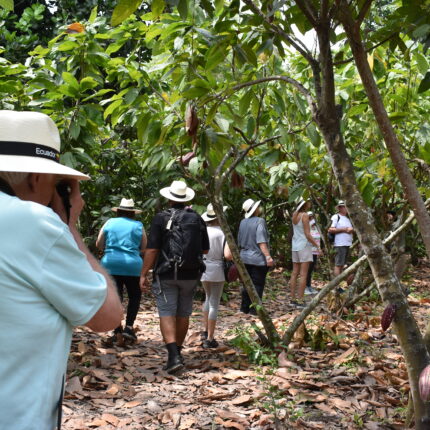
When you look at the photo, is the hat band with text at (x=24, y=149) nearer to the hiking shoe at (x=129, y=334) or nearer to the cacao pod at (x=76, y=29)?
the cacao pod at (x=76, y=29)

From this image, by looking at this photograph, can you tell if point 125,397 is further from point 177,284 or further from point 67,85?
point 67,85

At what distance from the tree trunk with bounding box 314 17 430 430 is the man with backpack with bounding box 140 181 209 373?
2630 mm

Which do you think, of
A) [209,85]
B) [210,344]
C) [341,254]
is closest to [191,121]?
[209,85]

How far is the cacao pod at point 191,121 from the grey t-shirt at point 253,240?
4.56 metres

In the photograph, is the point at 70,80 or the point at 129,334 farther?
the point at 129,334

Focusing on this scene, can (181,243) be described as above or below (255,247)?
below

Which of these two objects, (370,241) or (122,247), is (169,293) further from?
(370,241)

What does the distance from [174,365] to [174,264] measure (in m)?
0.95

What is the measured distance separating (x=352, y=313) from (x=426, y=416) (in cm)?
454

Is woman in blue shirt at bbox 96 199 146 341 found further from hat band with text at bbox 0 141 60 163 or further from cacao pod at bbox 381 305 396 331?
hat band with text at bbox 0 141 60 163

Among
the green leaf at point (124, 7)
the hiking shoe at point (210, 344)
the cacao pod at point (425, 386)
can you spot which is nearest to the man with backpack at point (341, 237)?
the hiking shoe at point (210, 344)

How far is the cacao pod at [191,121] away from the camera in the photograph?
3680 millimetres

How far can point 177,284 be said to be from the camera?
5668 millimetres

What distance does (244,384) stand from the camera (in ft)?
16.2
